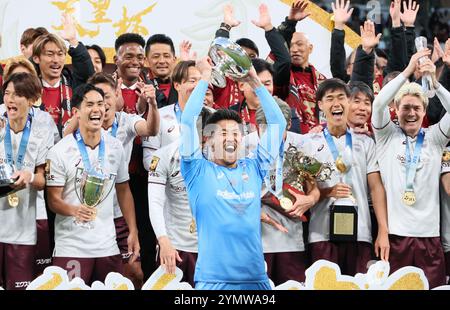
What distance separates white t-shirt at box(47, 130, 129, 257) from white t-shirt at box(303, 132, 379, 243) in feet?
4.53

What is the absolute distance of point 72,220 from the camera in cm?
723

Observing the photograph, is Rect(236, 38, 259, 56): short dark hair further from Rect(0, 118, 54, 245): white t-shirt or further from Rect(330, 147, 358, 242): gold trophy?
Rect(0, 118, 54, 245): white t-shirt

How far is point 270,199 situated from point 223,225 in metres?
1.15

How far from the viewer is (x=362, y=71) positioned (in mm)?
8117

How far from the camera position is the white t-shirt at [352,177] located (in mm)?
7492

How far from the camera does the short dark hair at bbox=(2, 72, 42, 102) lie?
23.8 feet

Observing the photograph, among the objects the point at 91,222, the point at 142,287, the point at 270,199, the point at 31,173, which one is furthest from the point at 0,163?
the point at 270,199

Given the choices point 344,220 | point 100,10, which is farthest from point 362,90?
point 100,10

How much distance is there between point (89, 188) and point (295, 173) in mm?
1378

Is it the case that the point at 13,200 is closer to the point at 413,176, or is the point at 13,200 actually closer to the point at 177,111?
the point at 177,111

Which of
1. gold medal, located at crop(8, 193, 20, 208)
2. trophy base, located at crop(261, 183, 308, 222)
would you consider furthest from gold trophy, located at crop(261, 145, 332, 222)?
gold medal, located at crop(8, 193, 20, 208)

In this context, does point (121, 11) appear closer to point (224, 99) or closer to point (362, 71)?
point (224, 99)

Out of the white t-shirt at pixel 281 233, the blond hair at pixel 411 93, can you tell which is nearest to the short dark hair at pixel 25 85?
the white t-shirt at pixel 281 233

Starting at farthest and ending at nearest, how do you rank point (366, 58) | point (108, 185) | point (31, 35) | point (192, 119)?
point (31, 35) < point (366, 58) < point (108, 185) < point (192, 119)
